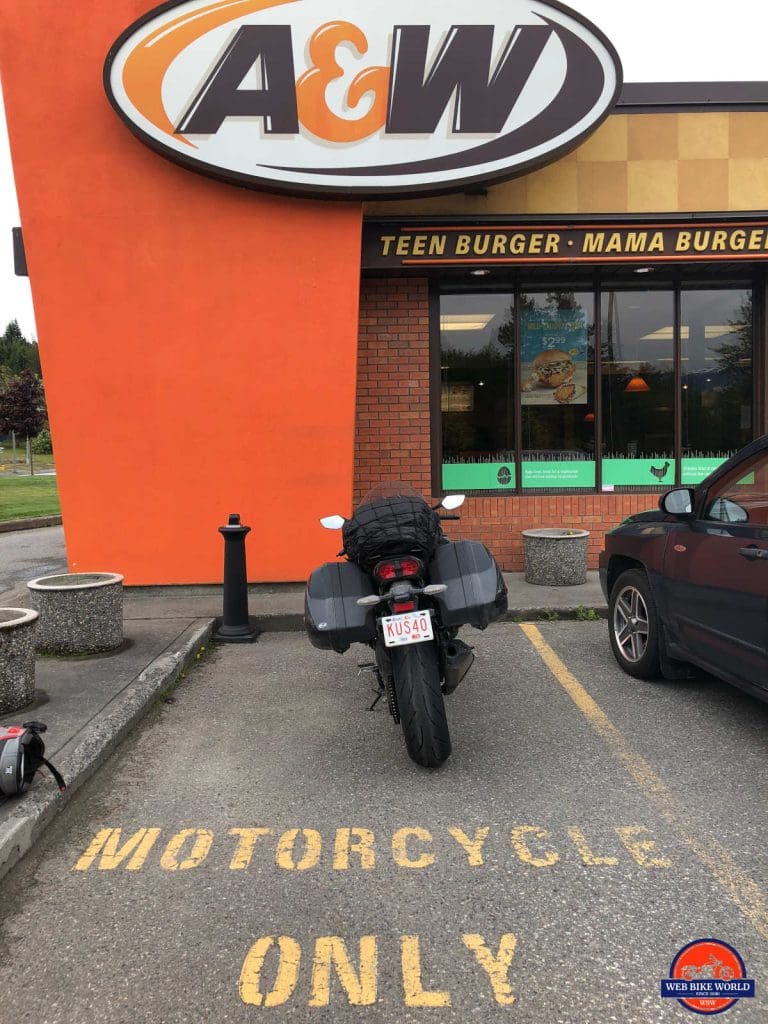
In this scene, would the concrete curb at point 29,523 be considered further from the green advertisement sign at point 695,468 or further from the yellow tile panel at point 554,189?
the green advertisement sign at point 695,468

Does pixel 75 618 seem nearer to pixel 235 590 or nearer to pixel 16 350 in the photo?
pixel 235 590

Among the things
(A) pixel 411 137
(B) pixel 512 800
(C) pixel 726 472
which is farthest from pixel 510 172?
(B) pixel 512 800

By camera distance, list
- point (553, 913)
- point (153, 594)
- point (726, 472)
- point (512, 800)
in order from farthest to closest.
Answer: point (153, 594) < point (726, 472) < point (512, 800) < point (553, 913)

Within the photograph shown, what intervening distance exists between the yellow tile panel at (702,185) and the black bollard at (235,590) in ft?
21.2

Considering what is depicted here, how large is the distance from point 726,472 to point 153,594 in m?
5.99

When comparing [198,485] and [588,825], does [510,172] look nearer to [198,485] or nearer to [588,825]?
[198,485]

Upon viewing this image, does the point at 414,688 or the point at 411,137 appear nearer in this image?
the point at 414,688

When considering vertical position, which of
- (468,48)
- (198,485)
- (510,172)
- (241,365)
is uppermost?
(468,48)

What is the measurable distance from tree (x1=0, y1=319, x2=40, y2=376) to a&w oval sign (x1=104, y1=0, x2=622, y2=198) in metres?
85.0

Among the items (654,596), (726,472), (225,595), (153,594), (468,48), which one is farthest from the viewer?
(153,594)

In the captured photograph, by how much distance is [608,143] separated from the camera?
336 inches

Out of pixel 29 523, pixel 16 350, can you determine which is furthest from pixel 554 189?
pixel 16 350

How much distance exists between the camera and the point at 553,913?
262 cm

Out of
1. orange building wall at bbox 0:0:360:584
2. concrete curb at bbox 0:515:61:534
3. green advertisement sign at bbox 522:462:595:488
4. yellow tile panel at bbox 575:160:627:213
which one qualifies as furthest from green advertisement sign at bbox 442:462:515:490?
concrete curb at bbox 0:515:61:534
